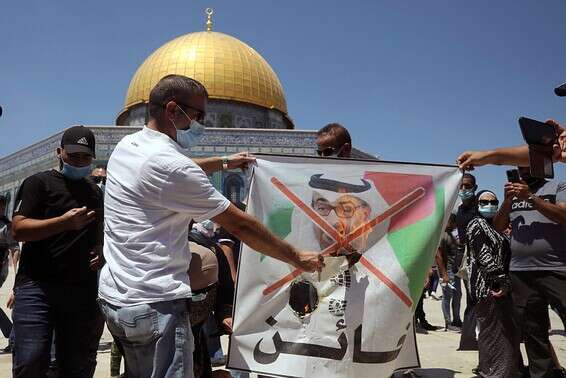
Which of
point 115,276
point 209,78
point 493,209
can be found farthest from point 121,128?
point 115,276

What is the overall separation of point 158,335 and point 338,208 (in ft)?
4.54

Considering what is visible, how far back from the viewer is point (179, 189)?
75.4 inches

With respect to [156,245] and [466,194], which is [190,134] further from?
[466,194]

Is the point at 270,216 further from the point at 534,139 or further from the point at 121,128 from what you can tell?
the point at 121,128

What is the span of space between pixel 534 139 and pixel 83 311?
2749mm

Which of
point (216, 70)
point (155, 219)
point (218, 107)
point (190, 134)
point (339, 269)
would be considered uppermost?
point (216, 70)

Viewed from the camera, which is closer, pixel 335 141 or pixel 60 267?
pixel 60 267

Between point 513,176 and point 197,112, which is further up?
point 197,112

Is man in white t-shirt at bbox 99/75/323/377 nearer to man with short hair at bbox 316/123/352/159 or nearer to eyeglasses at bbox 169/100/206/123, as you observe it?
eyeglasses at bbox 169/100/206/123

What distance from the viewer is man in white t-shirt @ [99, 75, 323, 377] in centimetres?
191

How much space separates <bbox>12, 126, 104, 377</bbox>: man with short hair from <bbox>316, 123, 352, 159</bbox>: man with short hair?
1.44 meters

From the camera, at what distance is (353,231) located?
2.93 metres

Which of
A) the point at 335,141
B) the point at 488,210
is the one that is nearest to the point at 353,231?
the point at 335,141

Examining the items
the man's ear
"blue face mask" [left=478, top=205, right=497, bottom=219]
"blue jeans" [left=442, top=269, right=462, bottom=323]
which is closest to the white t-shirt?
the man's ear
